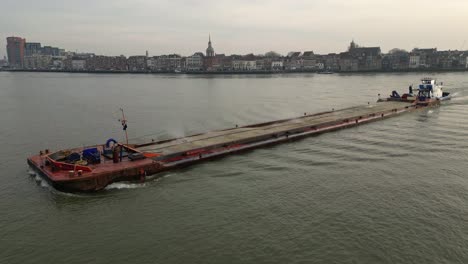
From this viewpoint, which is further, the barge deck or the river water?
the barge deck

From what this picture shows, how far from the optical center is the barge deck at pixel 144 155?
74.0 feet

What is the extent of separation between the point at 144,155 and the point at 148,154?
14.3 inches

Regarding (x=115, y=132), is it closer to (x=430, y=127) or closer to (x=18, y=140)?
(x=18, y=140)

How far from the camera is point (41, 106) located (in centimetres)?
6900

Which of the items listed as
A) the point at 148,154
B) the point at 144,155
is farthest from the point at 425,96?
the point at 144,155

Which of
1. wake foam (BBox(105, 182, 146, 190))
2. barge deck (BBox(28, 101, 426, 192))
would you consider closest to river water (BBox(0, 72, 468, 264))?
wake foam (BBox(105, 182, 146, 190))

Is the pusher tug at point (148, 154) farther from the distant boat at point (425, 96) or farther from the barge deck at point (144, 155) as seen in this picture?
the distant boat at point (425, 96)

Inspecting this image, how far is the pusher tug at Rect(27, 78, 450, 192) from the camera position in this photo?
22636mm

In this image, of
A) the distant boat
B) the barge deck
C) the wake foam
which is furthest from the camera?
the distant boat

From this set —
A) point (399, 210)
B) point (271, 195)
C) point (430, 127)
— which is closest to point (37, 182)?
point (271, 195)

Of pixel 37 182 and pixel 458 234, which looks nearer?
pixel 458 234

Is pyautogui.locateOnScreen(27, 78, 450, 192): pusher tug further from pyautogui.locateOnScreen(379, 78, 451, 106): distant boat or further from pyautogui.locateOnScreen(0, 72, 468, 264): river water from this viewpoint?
pyautogui.locateOnScreen(379, 78, 451, 106): distant boat

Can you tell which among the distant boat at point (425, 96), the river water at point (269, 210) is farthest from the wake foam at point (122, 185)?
the distant boat at point (425, 96)

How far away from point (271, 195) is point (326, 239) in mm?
5607
